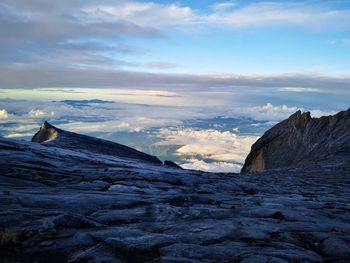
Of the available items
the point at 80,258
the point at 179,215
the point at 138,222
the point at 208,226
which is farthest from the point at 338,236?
the point at 80,258

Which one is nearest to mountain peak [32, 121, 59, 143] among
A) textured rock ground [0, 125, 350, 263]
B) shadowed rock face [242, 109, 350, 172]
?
shadowed rock face [242, 109, 350, 172]

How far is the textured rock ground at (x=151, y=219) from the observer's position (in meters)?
11.6

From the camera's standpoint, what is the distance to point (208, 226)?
1477 centimetres

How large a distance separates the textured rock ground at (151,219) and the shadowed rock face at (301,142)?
111 ft

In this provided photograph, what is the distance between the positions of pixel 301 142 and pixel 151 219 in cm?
6011

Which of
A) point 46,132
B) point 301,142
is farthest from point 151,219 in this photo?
point 46,132

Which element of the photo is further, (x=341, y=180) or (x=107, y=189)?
(x=341, y=180)

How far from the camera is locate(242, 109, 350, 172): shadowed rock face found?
59312mm

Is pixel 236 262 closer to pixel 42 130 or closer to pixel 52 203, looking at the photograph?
pixel 52 203

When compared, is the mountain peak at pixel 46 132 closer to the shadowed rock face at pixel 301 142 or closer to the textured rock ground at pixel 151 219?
the shadowed rock face at pixel 301 142

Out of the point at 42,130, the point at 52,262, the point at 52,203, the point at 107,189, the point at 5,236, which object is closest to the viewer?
the point at 52,262

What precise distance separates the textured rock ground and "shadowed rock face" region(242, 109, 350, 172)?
3397 centimetres

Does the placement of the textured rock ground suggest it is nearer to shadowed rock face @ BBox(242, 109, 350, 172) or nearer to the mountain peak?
shadowed rock face @ BBox(242, 109, 350, 172)

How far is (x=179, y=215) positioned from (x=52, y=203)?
5.20 meters
